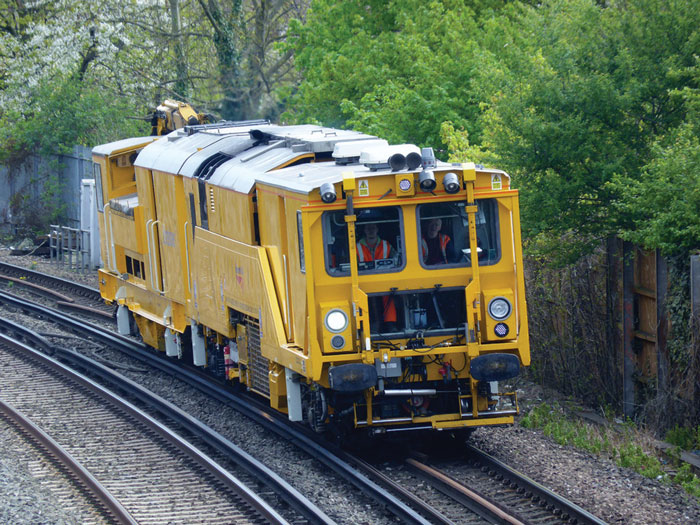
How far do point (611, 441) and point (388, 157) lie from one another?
3802 millimetres

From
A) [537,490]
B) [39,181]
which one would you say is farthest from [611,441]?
[39,181]

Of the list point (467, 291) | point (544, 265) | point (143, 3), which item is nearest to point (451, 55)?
point (544, 265)

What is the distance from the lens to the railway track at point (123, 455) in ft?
29.5

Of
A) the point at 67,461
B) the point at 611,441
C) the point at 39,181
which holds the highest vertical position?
the point at 39,181

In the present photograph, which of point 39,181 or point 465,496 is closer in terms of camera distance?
point 465,496

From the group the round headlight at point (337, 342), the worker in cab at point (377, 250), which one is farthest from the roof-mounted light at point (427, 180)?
the round headlight at point (337, 342)

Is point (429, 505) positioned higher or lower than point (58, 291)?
lower

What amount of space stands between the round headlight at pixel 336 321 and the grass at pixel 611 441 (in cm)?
289

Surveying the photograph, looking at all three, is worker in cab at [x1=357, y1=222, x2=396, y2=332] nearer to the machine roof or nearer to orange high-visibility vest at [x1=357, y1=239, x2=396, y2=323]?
orange high-visibility vest at [x1=357, y1=239, x2=396, y2=323]

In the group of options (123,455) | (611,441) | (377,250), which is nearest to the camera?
(377,250)

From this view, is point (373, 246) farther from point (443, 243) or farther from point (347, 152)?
point (347, 152)

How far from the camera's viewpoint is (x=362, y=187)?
9.25 meters

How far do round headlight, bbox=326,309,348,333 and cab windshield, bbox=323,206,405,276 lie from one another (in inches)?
15.2

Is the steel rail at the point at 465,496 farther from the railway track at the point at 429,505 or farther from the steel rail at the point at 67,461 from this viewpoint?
the steel rail at the point at 67,461
